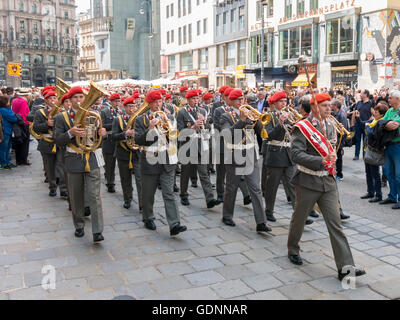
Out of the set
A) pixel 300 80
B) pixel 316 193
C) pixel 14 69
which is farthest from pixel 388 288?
pixel 300 80

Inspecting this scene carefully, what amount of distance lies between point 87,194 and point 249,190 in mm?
2349

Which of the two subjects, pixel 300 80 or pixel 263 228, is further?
pixel 300 80

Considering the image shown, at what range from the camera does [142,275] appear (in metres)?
4.95

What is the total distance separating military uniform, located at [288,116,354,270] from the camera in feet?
15.8

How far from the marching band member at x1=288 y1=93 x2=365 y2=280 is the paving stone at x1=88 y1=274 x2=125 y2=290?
2125mm

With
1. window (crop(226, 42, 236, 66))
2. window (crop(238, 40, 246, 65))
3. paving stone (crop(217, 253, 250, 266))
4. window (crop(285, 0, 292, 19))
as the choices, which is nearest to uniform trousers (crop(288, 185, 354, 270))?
paving stone (crop(217, 253, 250, 266))

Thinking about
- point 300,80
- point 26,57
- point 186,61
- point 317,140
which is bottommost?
point 317,140

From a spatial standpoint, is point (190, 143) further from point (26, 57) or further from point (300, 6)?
point (26, 57)

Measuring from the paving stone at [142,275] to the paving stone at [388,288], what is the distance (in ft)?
7.68

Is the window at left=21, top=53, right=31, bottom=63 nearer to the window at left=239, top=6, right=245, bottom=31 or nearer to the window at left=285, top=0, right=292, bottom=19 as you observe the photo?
the window at left=239, top=6, right=245, bottom=31

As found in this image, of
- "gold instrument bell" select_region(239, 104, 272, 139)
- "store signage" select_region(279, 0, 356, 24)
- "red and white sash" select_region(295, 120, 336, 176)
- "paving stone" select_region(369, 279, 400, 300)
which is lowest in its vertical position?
"paving stone" select_region(369, 279, 400, 300)

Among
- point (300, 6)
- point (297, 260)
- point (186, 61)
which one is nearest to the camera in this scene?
point (297, 260)

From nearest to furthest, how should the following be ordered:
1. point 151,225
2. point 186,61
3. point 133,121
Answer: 1. point 151,225
2. point 133,121
3. point 186,61
